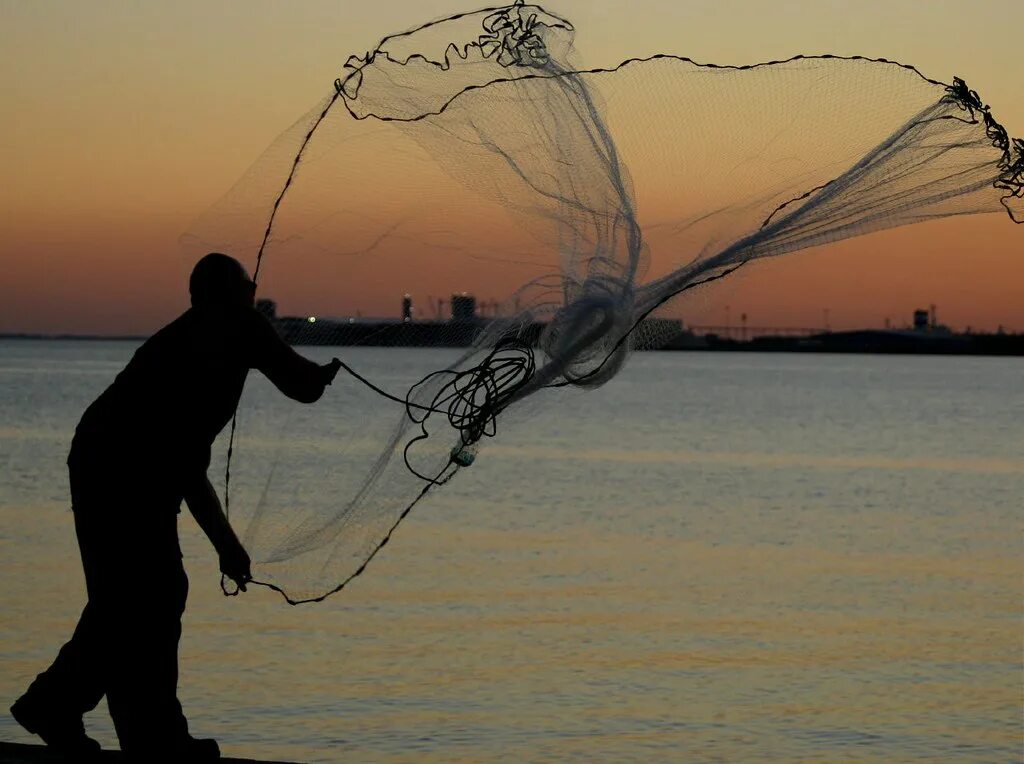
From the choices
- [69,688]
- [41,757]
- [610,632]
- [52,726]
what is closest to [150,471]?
[69,688]

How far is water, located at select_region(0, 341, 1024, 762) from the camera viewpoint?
9930 millimetres

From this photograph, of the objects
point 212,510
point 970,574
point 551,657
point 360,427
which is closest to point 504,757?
point 551,657

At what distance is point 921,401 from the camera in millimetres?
85938

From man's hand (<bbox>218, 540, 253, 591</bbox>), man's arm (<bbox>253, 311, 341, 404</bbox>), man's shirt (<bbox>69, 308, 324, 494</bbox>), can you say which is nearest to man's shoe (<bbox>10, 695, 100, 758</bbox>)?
man's hand (<bbox>218, 540, 253, 591</bbox>)

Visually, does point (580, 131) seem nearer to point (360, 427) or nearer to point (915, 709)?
point (360, 427)

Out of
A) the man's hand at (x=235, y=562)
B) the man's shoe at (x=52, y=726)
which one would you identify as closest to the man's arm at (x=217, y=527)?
the man's hand at (x=235, y=562)

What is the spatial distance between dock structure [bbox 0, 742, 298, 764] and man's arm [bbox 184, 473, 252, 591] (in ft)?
2.02

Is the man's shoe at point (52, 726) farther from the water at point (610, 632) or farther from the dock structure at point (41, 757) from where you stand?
the water at point (610, 632)

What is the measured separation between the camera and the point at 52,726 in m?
5.49

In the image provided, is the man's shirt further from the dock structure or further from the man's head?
the dock structure

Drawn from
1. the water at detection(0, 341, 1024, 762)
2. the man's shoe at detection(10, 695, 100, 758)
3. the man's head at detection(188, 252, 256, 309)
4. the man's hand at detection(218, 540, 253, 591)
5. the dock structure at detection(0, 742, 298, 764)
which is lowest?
the water at detection(0, 341, 1024, 762)

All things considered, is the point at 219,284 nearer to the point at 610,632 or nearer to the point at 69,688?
the point at 69,688

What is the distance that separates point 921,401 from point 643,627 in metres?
74.9

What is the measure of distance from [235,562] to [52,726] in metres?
0.74
